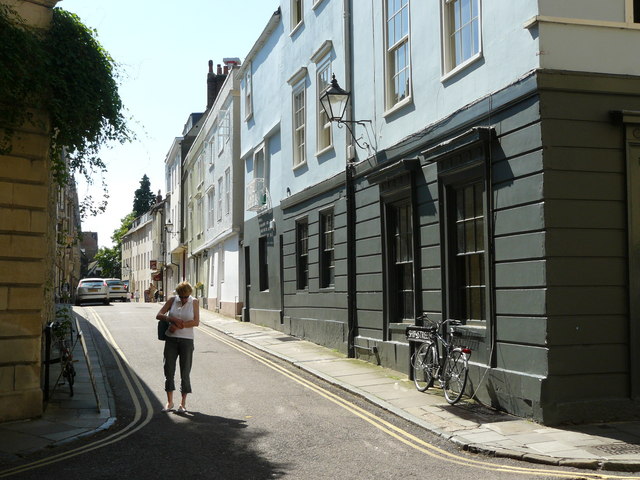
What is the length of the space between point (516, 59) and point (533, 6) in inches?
26.3

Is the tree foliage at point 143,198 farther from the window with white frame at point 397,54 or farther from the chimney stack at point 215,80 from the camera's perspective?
the window with white frame at point 397,54

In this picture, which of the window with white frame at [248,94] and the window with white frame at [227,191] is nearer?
the window with white frame at [248,94]

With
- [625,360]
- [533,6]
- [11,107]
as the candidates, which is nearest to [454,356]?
[625,360]

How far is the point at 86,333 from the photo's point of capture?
2034cm

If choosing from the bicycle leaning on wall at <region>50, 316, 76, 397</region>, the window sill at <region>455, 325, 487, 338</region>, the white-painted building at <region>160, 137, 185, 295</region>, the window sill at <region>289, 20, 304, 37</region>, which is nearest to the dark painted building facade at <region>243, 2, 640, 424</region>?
the window sill at <region>455, 325, 487, 338</region>

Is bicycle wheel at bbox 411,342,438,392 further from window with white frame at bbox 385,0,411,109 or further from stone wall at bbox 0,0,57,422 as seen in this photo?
stone wall at bbox 0,0,57,422

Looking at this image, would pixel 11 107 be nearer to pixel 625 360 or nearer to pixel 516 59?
pixel 516 59

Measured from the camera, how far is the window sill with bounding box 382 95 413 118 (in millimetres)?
12351

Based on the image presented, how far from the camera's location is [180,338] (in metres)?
9.75

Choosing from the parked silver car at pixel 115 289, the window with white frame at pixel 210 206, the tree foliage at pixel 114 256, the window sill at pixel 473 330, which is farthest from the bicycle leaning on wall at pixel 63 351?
the tree foliage at pixel 114 256

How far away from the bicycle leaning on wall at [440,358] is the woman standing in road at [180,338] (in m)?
3.48

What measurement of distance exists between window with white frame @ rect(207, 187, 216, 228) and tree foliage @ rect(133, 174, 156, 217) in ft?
238

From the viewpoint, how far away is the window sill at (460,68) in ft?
33.0

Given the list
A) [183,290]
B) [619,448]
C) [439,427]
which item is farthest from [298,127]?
[619,448]
